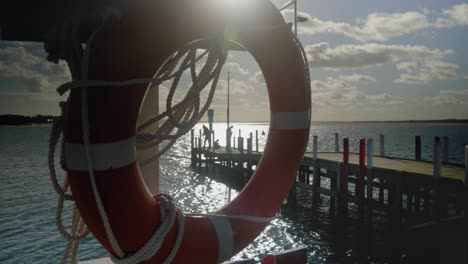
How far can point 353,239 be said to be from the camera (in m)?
9.27

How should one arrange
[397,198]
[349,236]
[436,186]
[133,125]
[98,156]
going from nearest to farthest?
[98,156]
[133,125]
[436,186]
[397,198]
[349,236]

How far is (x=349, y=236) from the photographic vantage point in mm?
9539

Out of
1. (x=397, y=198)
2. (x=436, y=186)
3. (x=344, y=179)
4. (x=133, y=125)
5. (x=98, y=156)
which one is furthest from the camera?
(x=344, y=179)

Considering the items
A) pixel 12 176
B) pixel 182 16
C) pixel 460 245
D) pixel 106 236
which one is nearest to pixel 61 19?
pixel 182 16

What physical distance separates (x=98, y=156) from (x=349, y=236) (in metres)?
9.03

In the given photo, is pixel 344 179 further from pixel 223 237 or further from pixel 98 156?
pixel 98 156

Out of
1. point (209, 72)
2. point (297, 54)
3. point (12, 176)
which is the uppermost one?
point (297, 54)

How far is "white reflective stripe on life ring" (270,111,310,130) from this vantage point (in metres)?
2.51

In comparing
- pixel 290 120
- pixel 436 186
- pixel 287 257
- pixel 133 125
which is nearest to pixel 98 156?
pixel 133 125

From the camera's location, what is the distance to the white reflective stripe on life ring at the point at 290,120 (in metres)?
2.51

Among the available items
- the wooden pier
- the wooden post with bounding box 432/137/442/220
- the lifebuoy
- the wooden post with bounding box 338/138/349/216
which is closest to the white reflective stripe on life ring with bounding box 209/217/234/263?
the lifebuoy

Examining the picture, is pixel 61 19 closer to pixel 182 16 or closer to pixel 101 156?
pixel 182 16

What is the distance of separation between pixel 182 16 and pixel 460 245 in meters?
5.63

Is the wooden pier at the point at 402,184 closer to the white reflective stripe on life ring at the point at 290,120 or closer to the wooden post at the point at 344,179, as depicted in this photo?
the wooden post at the point at 344,179
